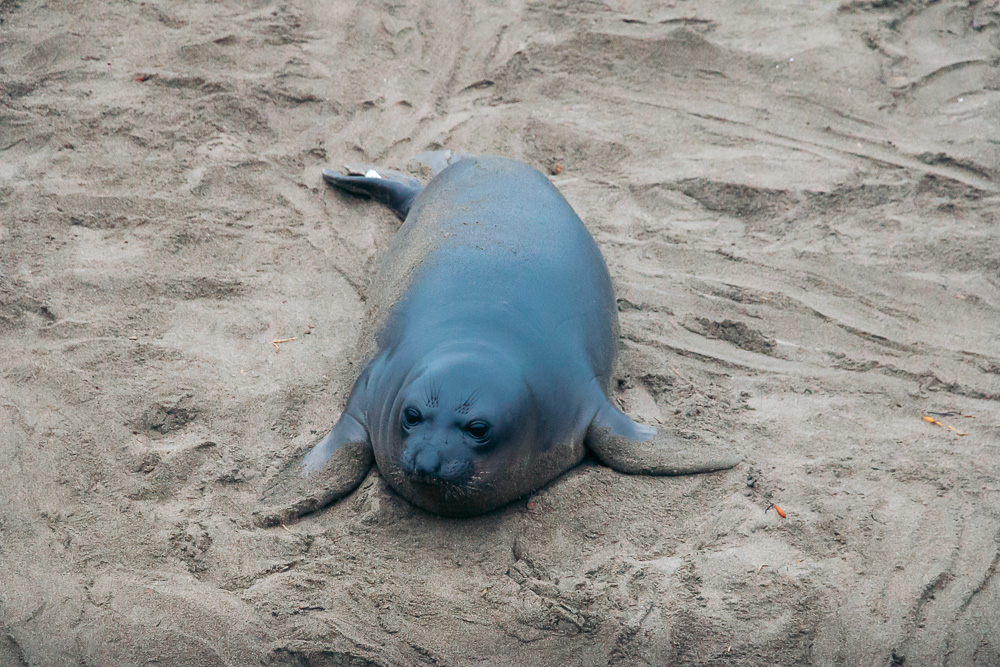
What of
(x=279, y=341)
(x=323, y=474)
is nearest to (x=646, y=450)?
(x=323, y=474)

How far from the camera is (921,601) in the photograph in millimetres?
3029

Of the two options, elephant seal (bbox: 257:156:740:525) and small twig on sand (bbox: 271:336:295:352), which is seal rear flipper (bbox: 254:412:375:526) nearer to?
elephant seal (bbox: 257:156:740:525)

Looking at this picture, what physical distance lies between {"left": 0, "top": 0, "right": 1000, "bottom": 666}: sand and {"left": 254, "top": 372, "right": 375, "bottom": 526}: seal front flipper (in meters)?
0.06

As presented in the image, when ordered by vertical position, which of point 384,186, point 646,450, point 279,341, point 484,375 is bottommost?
point 279,341

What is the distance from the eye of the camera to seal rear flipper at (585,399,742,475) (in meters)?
3.50

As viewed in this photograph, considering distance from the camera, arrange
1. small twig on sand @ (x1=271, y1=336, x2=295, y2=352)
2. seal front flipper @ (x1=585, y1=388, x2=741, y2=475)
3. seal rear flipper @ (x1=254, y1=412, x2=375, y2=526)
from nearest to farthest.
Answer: seal rear flipper @ (x1=254, y1=412, x2=375, y2=526)
seal front flipper @ (x1=585, y1=388, x2=741, y2=475)
small twig on sand @ (x1=271, y1=336, x2=295, y2=352)

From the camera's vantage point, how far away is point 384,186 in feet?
16.2

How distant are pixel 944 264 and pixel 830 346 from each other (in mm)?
889

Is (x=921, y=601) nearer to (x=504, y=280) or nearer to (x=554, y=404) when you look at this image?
(x=554, y=404)

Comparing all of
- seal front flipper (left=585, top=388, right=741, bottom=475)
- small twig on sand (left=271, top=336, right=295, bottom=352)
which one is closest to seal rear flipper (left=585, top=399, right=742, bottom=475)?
seal front flipper (left=585, top=388, right=741, bottom=475)

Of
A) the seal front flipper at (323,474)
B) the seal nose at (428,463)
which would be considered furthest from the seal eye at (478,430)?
the seal front flipper at (323,474)

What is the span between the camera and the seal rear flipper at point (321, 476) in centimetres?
331

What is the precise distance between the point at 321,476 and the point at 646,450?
120cm

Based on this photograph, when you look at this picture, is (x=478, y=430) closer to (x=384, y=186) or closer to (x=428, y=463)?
(x=428, y=463)
